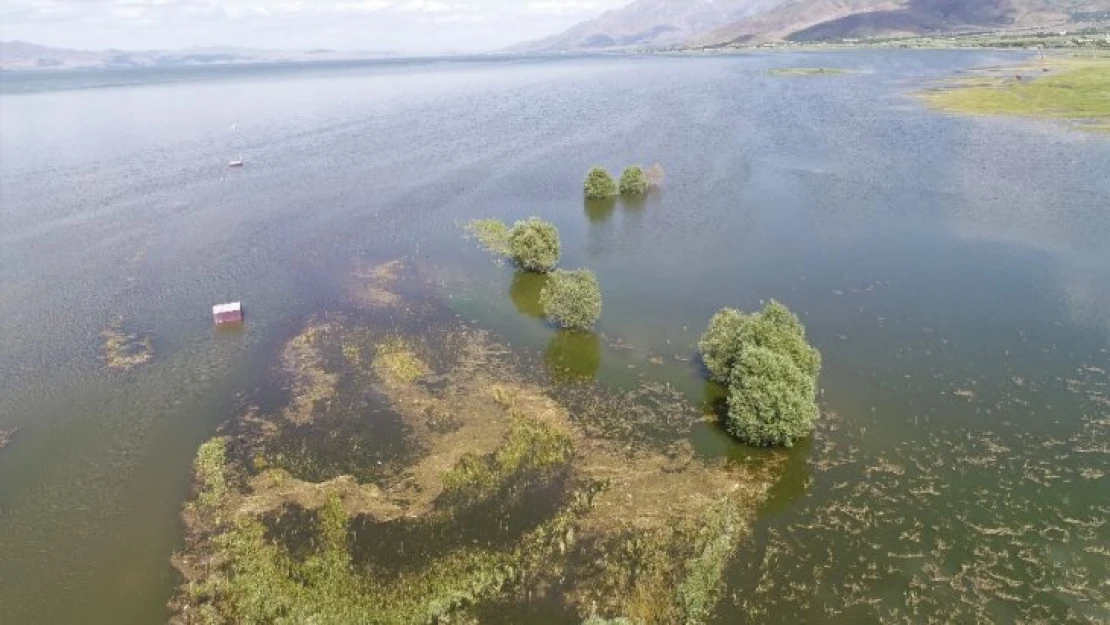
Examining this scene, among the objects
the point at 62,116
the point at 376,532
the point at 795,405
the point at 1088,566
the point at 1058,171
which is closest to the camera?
the point at 1088,566

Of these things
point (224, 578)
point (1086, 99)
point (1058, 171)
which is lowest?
point (224, 578)

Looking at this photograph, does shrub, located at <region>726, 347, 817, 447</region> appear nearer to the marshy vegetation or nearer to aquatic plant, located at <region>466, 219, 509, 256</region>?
the marshy vegetation

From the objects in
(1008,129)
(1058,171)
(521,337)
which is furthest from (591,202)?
(1008,129)

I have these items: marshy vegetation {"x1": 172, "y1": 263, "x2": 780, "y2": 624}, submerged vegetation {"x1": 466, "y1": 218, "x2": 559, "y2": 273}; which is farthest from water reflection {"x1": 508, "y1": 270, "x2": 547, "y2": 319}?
marshy vegetation {"x1": 172, "y1": 263, "x2": 780, "y2": 624}

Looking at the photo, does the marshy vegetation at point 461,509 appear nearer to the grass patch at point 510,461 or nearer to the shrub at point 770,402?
the grass patch at point 510,461

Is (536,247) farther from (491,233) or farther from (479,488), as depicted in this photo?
(479,488)

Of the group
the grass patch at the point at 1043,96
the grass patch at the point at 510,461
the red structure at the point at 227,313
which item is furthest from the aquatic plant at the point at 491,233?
the grass patch at the point at 1043,96

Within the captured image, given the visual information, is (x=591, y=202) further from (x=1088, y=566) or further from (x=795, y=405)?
(x=1088, y=566)
